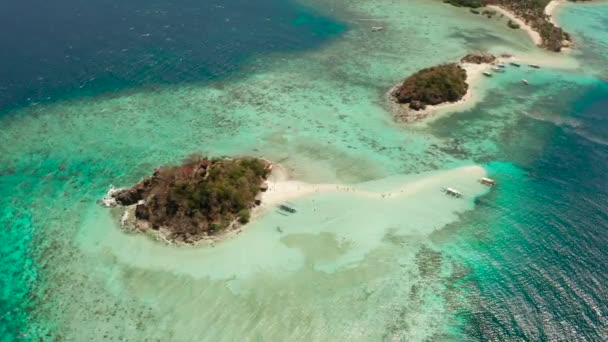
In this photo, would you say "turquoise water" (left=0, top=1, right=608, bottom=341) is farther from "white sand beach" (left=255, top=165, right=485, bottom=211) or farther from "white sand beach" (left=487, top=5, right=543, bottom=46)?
"white sand beach" (left=487, top=5, right=543, bottom=46)

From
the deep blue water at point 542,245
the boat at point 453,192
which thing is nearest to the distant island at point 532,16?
the deep blue water at point 542,245

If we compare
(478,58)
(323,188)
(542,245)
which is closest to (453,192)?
(542,245)

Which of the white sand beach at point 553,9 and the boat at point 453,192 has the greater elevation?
the white sand beach at point 553,9

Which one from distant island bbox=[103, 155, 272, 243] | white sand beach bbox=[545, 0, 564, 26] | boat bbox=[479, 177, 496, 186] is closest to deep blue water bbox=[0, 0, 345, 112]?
distant island bbox=[103, 155, 272, 243]

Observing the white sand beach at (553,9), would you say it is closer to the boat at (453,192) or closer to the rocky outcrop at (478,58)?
the rocky outcrop at (478,58)

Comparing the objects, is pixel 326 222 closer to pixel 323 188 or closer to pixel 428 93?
pixel 323 188
